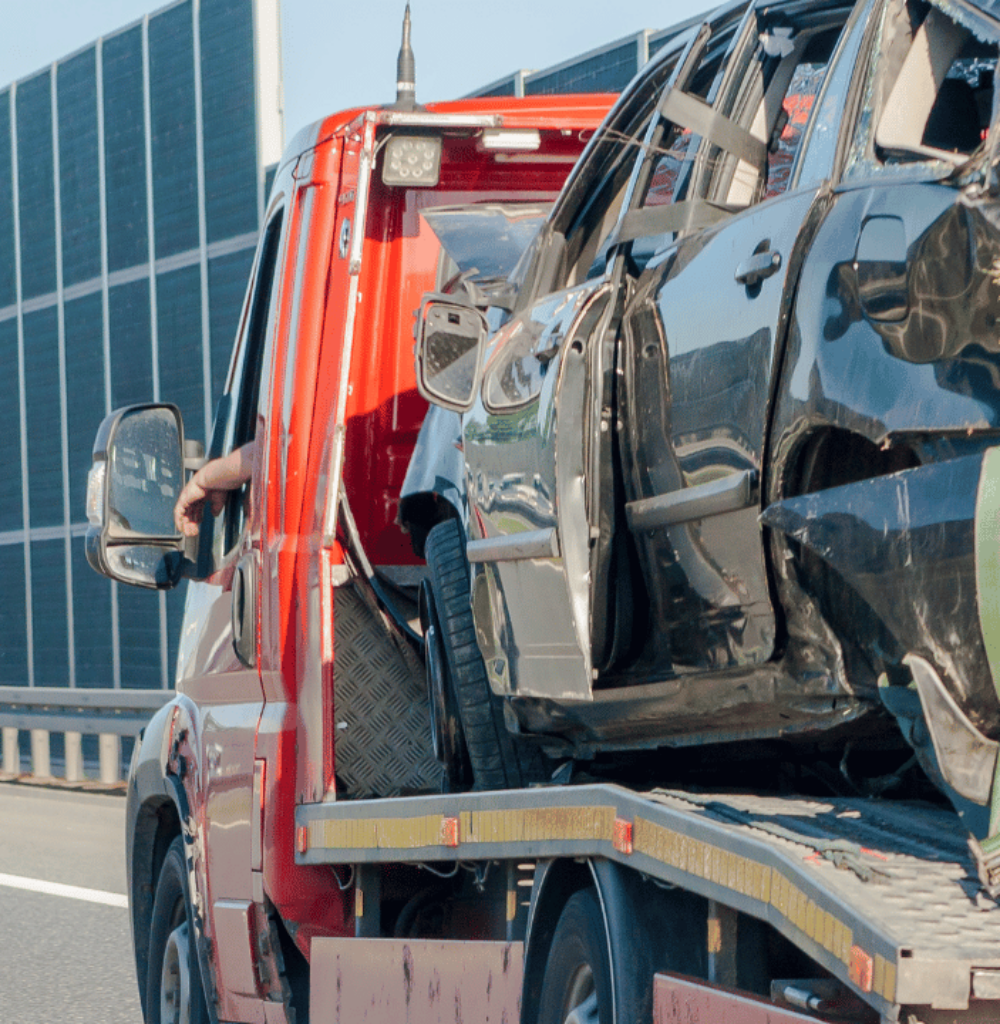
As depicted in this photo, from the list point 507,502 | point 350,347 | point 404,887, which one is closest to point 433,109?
point 350,347

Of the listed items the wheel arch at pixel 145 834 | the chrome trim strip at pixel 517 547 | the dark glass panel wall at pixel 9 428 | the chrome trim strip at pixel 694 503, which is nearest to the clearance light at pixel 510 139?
the chrome trim strip at pixel 517 547

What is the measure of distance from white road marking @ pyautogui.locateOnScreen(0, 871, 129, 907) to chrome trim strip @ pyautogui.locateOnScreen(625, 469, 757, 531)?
6.81 metres

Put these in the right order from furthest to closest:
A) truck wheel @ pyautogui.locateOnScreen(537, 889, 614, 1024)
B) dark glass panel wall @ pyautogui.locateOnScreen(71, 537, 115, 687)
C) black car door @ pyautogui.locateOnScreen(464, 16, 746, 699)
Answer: dark glass panel wall @ pyautogui.locateOnScreen(71, 537, 115, 687) < black car door @ pyautogui.locateOnScreen(464, 16, 746, 699) < truck wheel @ pyautogui.locateOnScreen(537, 889, 614, 1024)

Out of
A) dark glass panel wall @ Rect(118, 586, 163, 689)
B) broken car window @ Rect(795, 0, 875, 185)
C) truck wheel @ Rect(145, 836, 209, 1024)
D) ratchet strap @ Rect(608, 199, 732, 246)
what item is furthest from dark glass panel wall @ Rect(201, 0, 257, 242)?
broken car window @ Rect(795, 0, 875, 185)

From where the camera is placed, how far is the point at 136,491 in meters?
6.27

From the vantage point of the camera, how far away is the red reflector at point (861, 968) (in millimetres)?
2576

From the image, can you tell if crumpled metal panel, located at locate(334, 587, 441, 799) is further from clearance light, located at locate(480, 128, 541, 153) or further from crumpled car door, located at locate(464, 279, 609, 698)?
clearance light, located at locate(480, 128, 541, 153)

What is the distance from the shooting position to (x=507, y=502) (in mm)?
4586

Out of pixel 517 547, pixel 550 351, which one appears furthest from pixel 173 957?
pixel 550 351

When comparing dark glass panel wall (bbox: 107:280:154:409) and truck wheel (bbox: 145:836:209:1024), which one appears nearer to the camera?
truck wheel (bbox: 145:836:209:1024)

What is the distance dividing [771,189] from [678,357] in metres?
0.41

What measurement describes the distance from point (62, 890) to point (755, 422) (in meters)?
8.09

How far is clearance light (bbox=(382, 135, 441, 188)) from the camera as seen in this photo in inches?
237

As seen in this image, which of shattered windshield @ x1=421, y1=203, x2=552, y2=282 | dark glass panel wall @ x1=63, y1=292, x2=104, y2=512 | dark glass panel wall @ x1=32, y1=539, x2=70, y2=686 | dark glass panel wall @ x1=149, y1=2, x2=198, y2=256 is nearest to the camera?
shattered windshield @ x1=421, y1=203, x2=552, y2=282
